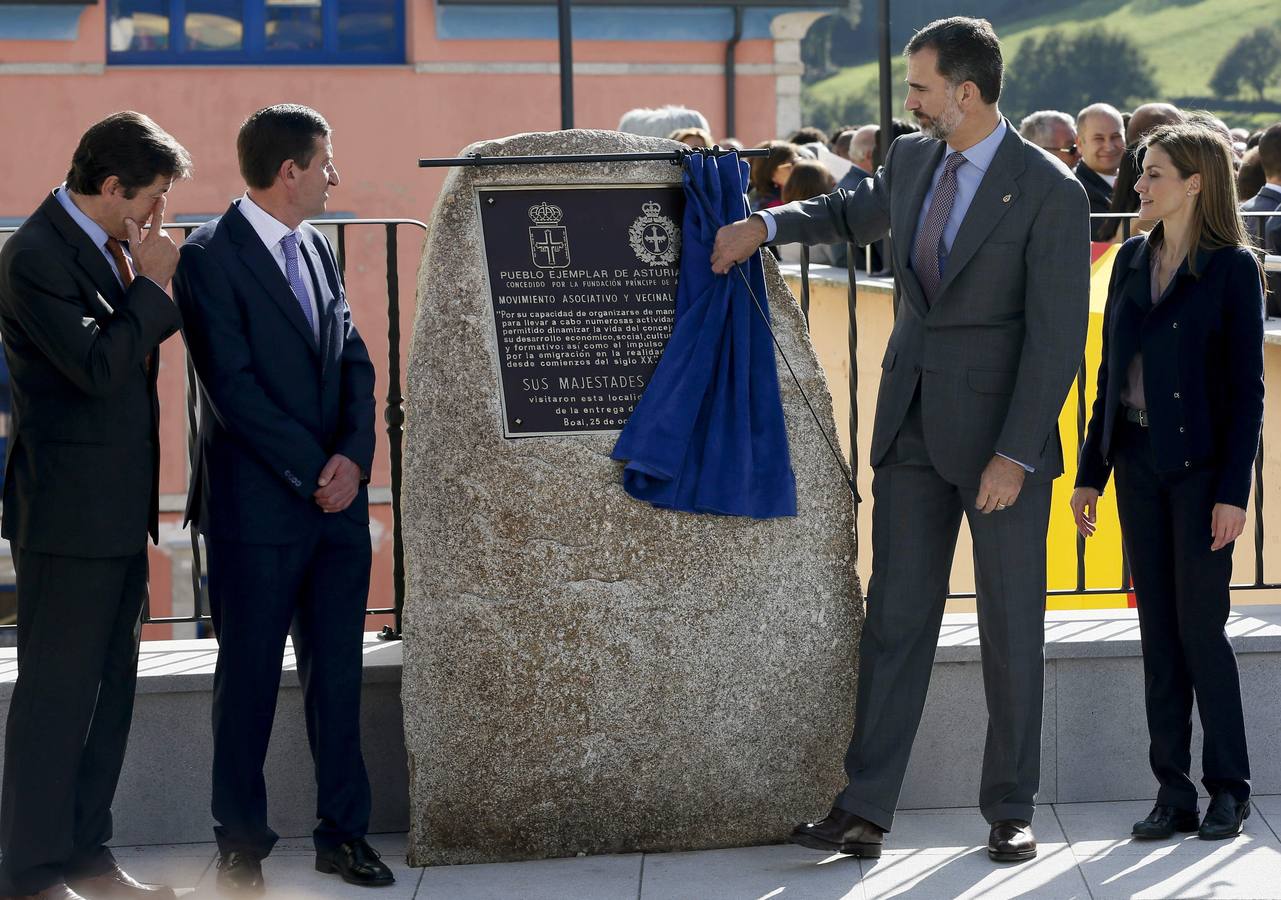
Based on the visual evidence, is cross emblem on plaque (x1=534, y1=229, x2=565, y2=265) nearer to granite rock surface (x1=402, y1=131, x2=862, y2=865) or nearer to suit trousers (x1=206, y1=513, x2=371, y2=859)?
granite rock surface (x1=402, y1=131, x2=862, y2=865)

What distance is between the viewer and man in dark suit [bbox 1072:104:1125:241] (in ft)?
26.2

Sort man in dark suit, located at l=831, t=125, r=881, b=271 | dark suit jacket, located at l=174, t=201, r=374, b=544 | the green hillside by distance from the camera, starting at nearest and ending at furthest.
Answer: dark suit jacket, located at l=174, t=201, r=374, b=544 → man in dark suit, located at l=831, t=125, r=881, b=271 → the green hillside

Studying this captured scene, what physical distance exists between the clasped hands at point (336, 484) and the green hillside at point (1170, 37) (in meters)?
24.5

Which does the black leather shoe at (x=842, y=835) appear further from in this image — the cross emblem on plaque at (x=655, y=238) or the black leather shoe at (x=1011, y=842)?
the cross emblem on plaque at (x=655, y=238)

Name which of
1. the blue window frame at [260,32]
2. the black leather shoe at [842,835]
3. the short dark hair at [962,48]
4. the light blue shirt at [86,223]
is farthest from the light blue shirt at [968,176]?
the blue window frame at [260,32]

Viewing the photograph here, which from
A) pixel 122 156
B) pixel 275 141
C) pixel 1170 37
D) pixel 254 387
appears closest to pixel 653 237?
pixel 275 141

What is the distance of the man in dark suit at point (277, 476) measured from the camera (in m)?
3.79

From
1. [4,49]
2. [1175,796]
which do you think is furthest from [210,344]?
[4,49]

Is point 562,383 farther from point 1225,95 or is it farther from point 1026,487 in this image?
point 1225,95

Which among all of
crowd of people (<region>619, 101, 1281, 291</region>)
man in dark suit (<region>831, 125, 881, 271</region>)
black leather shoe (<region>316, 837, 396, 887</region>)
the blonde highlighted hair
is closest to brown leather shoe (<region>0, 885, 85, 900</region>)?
black leather shoe (<region>316, 837, 396, 887</region>)

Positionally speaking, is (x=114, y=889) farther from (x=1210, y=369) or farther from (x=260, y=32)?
(x=260, y=32)

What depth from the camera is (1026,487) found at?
13.1 ft

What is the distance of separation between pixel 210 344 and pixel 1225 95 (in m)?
27.9

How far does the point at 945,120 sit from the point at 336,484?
66.6 inches
